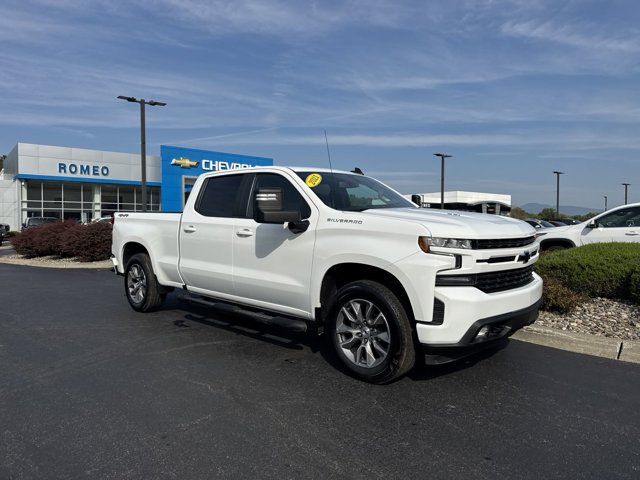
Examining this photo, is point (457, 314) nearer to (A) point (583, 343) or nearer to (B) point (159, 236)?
(A) point (583, 343)

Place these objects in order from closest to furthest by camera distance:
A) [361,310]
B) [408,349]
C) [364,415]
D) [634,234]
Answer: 1. [364,415]
2. [408,349]
3. [361,310]
4. [634,234]

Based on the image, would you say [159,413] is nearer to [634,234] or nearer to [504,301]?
[504,301]

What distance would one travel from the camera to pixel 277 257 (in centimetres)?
520

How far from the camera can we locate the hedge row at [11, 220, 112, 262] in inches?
623

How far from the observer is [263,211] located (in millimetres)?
4680

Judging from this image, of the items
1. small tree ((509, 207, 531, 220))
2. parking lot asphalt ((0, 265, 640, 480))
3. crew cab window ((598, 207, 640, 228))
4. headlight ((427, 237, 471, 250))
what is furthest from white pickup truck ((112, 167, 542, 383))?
small tree ((509, 207, 531, 220))

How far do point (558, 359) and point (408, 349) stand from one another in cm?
201

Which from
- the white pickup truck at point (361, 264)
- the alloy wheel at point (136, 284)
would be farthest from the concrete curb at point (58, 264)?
the white pickup truck at point (361, 264)

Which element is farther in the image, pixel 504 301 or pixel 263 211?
pixel 263 211

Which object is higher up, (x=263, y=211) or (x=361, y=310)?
(x=263, y=211)

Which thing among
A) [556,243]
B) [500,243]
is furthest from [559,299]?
[556,243]

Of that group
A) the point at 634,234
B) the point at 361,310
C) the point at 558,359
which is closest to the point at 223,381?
the point at 361,310

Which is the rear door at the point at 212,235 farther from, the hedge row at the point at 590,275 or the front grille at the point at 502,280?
the hedge row at the point at 590,275

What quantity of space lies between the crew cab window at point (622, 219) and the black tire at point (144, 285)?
8594 mm
